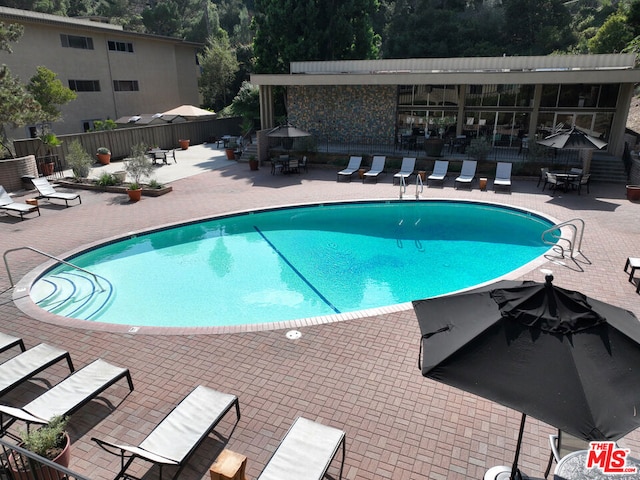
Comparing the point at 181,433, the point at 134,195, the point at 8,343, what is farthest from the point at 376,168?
the point at 181,433

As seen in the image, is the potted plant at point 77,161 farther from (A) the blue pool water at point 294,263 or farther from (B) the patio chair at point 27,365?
(B) the patio chair at point 27,365

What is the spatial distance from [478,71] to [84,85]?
26.6 m

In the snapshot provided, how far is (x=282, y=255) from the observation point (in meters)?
13.7

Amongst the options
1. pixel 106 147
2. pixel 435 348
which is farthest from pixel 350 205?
pixel 106 147

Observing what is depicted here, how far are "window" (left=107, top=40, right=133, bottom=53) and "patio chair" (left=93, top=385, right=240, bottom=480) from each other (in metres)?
34.7

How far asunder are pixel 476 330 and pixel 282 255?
10.0 meters

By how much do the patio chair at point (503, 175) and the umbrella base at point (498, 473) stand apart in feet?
50.0

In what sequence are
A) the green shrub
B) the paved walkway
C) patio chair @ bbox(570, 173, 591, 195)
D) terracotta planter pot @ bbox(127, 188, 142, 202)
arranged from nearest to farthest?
1. the paved walkway
2. terracotta planter pot @ bbox(127, 188, 142, 202)
3. patio chair @ bbox(570, 173, 591, 195)
4. the green shrub

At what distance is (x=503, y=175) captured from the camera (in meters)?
19.2

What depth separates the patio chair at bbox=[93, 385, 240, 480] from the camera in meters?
4.83

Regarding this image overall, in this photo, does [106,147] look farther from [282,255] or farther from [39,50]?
[282,255]

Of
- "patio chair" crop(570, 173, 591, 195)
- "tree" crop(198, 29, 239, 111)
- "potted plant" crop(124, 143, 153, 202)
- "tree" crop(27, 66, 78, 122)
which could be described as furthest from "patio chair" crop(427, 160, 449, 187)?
"tree" crop(198, 29, 239, 111)

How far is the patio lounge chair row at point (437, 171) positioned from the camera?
62.8 feet

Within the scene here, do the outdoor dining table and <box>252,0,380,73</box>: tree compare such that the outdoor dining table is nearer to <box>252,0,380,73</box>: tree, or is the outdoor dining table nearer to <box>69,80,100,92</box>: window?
<box>252,0,380,73</box>: tree
